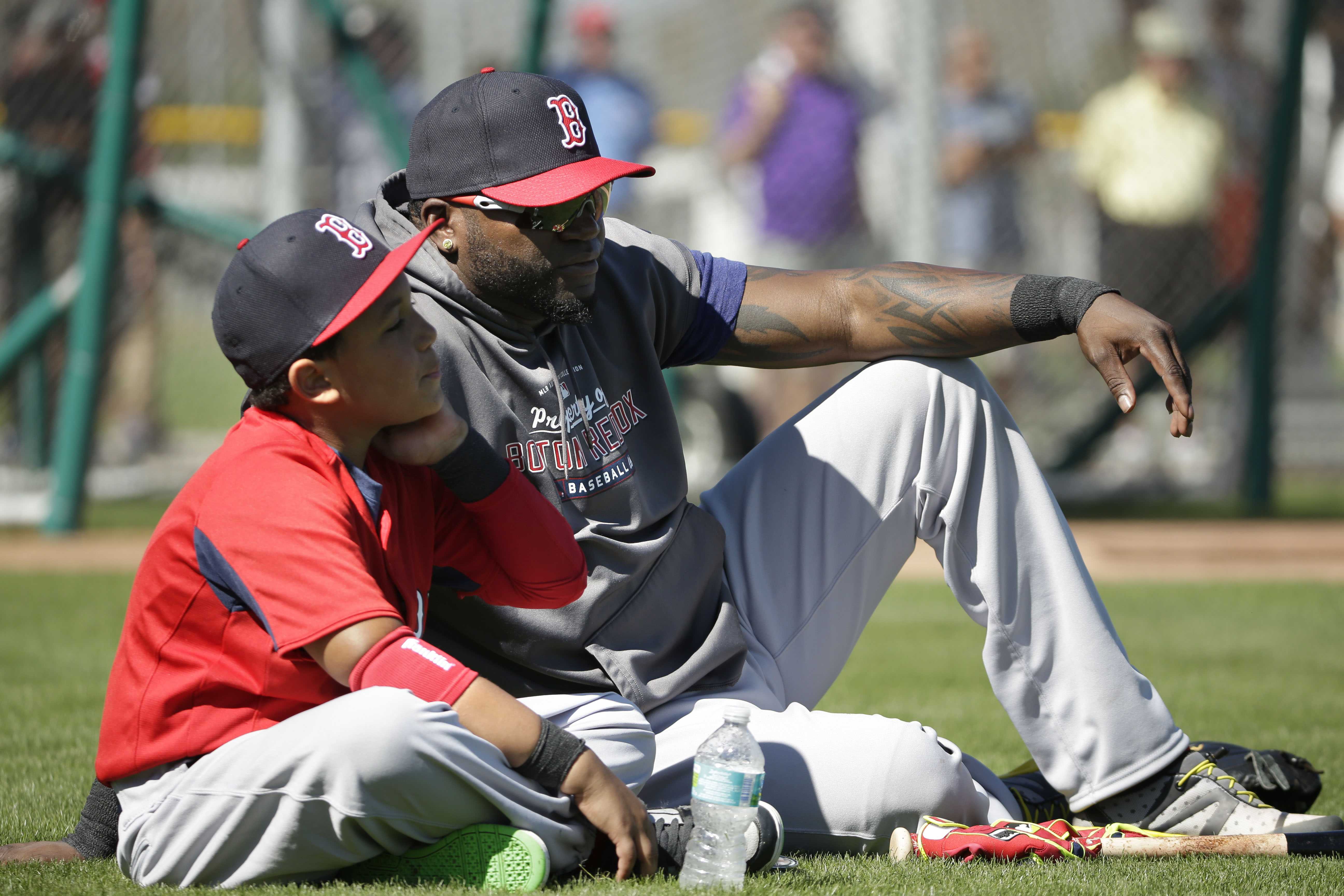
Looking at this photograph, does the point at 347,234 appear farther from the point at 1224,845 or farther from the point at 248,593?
the point at 1224,845

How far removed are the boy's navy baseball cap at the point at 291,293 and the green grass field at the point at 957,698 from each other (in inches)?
34.7

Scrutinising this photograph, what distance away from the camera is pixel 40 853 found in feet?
8.52

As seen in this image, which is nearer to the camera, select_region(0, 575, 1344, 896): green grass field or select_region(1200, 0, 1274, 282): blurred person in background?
select_region(0, 575, 1344, 896): green grass field

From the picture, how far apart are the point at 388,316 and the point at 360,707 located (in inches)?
26.1

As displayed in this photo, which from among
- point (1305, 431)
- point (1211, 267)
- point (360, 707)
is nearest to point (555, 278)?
point (360, 707)

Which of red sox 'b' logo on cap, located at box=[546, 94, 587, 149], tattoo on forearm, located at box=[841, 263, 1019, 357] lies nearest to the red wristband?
red sox 'b' logo on cap, located at box=[546, 94, 587, 149]

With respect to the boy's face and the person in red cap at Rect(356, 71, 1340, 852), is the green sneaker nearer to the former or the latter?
the person in red cap at Rect(356, 71, 1340, 852)

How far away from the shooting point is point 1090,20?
9047mm

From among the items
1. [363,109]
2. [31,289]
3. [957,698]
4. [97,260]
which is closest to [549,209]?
[957,698]

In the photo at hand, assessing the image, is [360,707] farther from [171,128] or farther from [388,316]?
[171,128]

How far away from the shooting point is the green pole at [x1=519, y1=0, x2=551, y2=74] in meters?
7.77

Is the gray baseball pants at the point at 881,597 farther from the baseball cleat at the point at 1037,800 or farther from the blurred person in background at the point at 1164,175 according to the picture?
the blurred person in background at the point at 1164,175

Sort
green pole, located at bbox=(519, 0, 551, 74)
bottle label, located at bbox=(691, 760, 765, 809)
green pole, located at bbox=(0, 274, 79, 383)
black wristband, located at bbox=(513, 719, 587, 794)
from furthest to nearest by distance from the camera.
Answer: green pole, located at bbox=(519, 0, 551, 74)
green pole, located at bbox=(0, 274, 79, 383)
bottle label, located at bbox=(691, 760, 765, 809)
black wristband, located at bbox=(513, 719, 587, 794)

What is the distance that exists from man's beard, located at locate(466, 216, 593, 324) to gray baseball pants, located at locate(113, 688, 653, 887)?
0.91 m
